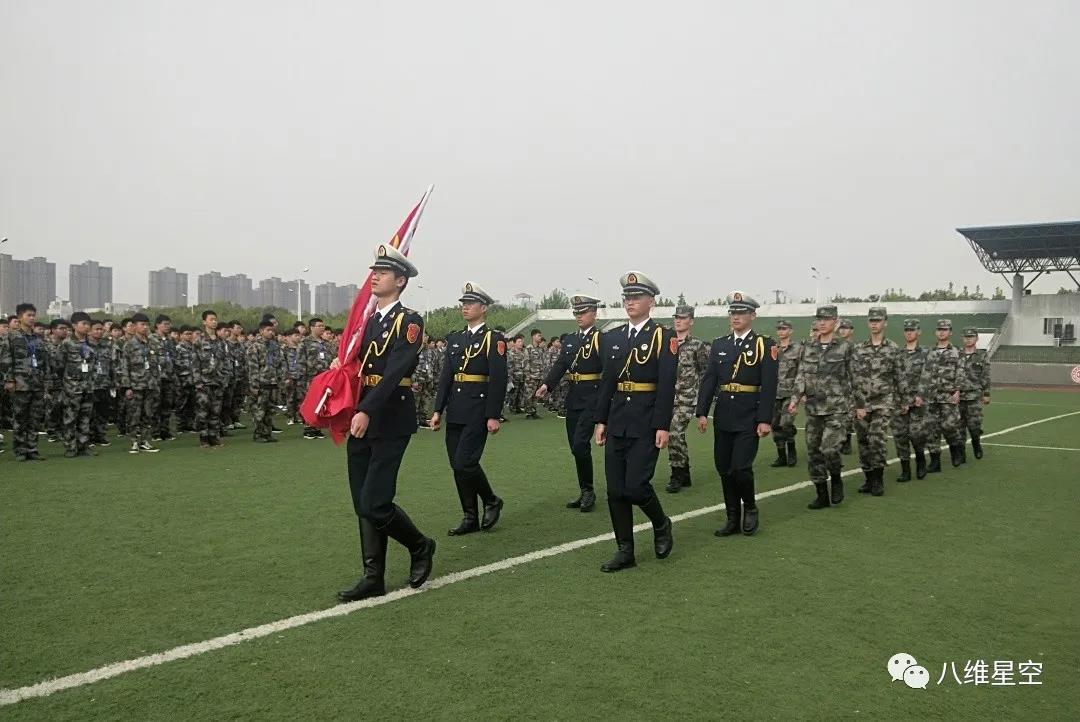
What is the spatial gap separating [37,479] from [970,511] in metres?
10.2

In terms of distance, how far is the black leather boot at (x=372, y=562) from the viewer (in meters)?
4.95

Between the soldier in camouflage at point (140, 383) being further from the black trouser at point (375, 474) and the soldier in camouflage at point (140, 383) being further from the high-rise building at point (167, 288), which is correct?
the high-rise building at point (167, 288)

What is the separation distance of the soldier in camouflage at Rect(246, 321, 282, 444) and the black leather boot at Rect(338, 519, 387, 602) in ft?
29.1

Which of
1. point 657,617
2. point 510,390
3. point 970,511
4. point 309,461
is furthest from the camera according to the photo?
point 510,390

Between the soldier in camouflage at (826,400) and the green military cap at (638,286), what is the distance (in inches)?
122

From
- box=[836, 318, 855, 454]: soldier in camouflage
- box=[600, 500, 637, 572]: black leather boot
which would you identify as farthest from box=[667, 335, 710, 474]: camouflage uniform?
box=[600, 500, 637, 572]: black leather boot

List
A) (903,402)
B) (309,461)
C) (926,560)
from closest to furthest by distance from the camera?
(926,560) → (903,402) → (309,461)

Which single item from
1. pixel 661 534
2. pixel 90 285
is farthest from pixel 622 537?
pixel 90 285

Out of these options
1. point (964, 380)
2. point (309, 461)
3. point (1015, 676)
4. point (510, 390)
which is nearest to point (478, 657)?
point (1015, 676)

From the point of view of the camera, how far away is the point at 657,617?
15.2ft

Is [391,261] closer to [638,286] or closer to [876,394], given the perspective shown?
[638,286]

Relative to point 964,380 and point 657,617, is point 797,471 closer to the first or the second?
point 964,380

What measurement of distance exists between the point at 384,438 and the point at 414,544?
2.49 feet

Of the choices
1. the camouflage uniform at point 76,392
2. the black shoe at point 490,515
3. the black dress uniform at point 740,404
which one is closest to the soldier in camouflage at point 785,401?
the black dress uniform at point 740,404
